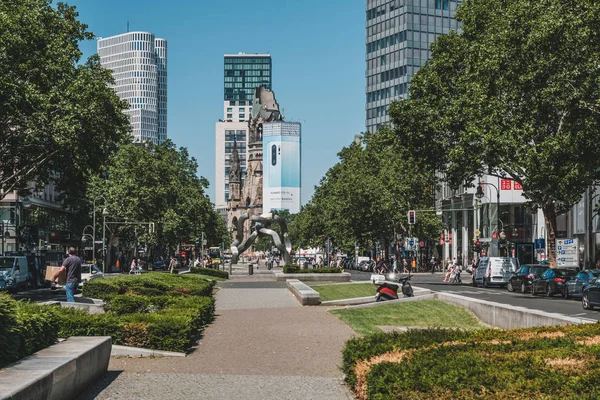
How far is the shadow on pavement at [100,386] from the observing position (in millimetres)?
11578

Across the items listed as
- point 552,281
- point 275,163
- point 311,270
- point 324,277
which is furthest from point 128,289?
point 275,163

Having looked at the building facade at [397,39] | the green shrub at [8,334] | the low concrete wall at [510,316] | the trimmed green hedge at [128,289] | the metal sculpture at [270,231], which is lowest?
the low concrete wall at [510,316]

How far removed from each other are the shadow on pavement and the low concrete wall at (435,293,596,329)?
8.03 meters

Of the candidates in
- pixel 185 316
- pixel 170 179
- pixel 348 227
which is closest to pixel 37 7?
pixel 185 316

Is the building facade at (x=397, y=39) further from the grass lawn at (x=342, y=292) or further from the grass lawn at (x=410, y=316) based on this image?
the grass lawn at (x=410, y=316)

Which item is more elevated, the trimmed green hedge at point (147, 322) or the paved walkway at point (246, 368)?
the trimmed green hedge at point (147, 322)

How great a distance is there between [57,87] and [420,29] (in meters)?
91.9

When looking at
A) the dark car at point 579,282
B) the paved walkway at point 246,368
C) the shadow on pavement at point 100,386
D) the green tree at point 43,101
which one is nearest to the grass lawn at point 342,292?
the dark car at point 579,282

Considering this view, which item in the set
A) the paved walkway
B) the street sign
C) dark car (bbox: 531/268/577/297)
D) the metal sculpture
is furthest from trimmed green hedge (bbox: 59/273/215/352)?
the metal sculpture

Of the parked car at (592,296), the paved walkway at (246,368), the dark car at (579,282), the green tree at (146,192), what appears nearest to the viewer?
the paved walkway at (246,368)

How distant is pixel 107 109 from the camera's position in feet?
163

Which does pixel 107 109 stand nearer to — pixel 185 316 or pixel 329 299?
pixel 329 299

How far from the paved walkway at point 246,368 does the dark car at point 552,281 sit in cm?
1850

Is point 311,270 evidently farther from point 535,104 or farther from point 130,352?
point 130,352
